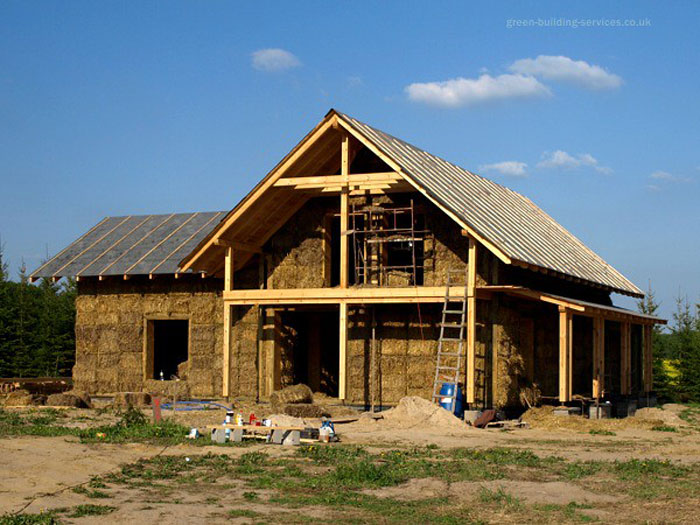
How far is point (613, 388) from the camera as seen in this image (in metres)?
28.9

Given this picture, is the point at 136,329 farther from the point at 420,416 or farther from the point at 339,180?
the point at 420,416

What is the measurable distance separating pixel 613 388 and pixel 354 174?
37.5ft

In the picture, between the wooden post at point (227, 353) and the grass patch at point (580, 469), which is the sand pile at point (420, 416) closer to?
the wooden post at point (227, 353)

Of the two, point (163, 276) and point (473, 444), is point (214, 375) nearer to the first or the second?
point (163, 276)

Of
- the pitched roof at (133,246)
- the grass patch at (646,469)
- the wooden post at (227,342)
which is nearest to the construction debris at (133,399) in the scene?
the wooden post at (227,342)

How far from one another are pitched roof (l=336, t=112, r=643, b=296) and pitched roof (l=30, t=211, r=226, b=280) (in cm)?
707

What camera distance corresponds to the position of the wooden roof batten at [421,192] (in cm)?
2109

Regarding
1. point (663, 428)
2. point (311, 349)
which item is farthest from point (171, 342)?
point (663, 428)

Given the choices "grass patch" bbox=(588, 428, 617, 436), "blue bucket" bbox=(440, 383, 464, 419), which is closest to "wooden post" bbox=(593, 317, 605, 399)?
"grass patch" bbox=(588, 428, 617, 436)

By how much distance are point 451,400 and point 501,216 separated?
20.2 feet

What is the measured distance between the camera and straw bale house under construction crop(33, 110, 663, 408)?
71.6 ft

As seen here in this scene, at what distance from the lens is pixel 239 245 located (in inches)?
946

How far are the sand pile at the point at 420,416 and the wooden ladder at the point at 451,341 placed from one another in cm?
71

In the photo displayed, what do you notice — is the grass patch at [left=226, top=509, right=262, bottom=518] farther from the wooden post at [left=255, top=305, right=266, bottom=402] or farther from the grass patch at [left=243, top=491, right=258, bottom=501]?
the wooden post at [left=255, top=305, right=266, bottom=402]
